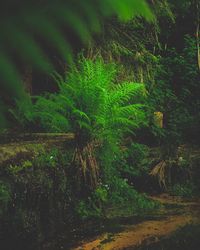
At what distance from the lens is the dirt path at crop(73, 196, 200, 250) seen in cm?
577

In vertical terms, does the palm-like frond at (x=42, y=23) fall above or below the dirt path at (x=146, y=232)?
above

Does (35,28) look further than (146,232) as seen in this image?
No

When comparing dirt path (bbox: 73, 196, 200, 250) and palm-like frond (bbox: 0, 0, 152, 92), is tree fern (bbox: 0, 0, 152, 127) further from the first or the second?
dirt path (bbox: 73, 196, 200, 250)

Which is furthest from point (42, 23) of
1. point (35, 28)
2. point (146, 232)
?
point (146, 232)

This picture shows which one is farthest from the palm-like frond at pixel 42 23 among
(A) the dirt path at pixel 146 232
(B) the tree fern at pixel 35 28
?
(A) the dirt path at pixel 146 232

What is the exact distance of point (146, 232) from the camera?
20.4 ft

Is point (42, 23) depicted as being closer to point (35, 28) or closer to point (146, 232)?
point (35, 28)

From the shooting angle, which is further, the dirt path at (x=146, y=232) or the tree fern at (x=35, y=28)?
the dirt path at (x=146, y=232)

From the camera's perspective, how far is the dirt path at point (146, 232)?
18.9ft

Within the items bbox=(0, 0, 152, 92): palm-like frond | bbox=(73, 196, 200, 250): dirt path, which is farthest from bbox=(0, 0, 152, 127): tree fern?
bbox=(73, 196, 200, 250): dirt path

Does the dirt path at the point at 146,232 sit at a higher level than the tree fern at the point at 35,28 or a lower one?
lower

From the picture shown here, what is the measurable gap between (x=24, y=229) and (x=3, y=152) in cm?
101

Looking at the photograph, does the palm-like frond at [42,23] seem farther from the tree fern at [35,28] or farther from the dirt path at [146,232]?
the dirt path at [146,232]

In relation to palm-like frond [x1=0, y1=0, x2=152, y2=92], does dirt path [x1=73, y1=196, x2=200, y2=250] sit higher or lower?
lower
